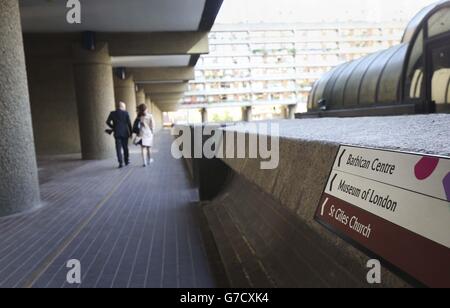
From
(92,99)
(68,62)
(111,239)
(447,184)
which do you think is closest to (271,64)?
(68,62)

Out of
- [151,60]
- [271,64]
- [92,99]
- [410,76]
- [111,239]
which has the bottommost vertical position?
[111,239]

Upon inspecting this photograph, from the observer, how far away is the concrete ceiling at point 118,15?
12.2 meters

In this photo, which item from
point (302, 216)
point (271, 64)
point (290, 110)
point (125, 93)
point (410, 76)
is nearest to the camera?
point (302, 216)

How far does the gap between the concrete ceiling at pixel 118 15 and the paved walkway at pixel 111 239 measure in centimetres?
613

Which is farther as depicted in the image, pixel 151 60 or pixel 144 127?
pixel 151 60

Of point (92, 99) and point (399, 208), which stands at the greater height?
point (92, 99)

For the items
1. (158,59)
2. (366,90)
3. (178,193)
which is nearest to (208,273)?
(178,193)

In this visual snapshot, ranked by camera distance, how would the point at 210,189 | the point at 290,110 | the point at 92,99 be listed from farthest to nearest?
the point at 290,110
the point at 92,99
the point at 210,189

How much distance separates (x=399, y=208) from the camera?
4.61 feet

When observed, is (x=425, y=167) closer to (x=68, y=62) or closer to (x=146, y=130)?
(x=146, y=130)

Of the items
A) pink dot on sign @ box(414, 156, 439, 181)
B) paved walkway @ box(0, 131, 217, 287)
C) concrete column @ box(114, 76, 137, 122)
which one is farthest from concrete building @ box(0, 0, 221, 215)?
pink dot on sign @ box(414, 156, 439, 181)

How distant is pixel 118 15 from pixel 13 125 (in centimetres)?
826

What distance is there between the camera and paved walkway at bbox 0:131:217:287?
12.7 feet
